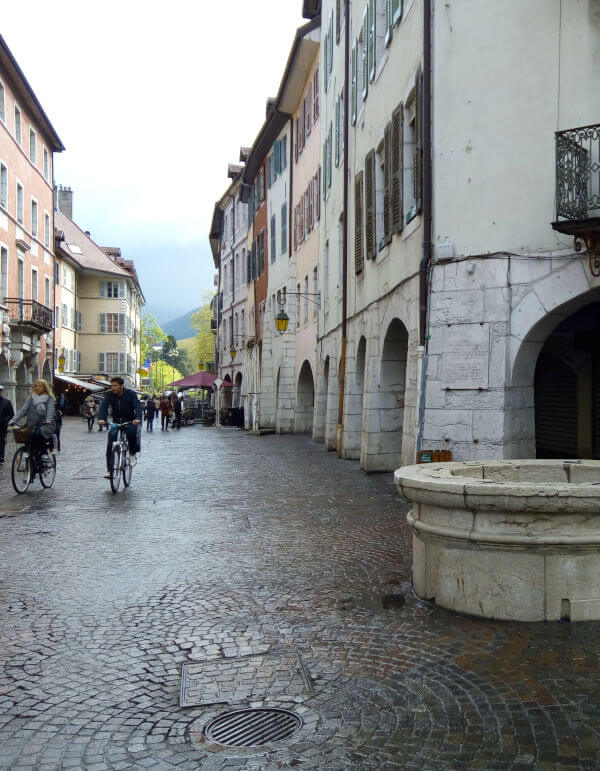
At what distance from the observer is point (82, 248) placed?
63062 millimetres

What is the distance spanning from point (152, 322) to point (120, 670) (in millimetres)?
99337

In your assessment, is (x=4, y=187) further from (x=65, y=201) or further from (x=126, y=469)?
(x=65, y=201)

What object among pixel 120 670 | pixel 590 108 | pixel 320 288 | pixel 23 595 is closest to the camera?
pixel 120 670

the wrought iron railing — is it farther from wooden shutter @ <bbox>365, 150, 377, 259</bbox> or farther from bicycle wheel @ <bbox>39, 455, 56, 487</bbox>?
bicycle wheel @ <bbox>39, 455, 56, 487</bbox>

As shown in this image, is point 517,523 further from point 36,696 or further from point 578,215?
point 578,215

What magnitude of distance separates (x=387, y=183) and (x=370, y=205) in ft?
5.95

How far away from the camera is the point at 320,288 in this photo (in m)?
25.3

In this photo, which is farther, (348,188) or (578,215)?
(348,188)

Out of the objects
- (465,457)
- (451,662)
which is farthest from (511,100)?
(451,662)

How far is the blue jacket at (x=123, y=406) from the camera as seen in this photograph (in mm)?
12969

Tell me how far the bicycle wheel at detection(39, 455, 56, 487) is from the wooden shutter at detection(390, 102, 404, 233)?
23.2 ft

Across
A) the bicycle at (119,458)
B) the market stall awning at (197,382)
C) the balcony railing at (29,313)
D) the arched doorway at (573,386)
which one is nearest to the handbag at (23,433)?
the bicycle at (119,458)

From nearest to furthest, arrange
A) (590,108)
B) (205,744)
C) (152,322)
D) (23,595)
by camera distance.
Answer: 1. (205,744)
2. (23,595)
3. (590,108)
4. (152,322)

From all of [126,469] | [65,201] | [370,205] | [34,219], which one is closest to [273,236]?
[34,219]
